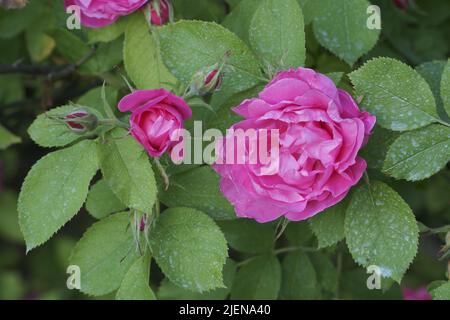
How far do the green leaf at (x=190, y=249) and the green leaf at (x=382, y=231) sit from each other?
0.22 meters

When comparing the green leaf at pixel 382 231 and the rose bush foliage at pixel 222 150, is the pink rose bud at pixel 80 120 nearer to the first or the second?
the rose bush foliage at pixel 222 150

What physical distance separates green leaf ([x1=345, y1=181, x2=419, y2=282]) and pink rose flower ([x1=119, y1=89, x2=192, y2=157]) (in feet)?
1.04

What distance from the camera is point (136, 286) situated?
1.23m

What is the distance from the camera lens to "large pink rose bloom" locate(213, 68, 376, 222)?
42.0 inches

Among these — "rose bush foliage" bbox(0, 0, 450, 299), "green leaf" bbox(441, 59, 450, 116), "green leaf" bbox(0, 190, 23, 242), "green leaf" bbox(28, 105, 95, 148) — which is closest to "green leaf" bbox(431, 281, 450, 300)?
"rose bush foliage" bbox(0, 0, 450, 299)

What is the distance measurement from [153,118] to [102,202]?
0.41m

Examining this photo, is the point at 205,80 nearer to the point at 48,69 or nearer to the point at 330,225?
the point at 330,225

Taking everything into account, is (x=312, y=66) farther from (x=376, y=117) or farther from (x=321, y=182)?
(x=321, y=182)

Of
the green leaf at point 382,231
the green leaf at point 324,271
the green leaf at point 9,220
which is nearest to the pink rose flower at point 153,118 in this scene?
the green leaf at point 382,231

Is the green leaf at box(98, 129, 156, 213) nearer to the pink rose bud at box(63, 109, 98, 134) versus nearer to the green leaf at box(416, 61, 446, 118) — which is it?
the pink rose bud at box(63, 109, 98, 134)

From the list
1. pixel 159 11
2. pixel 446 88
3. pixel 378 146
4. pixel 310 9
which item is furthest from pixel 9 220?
pixel 446 88

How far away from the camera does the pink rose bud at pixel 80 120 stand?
44.3 inches
